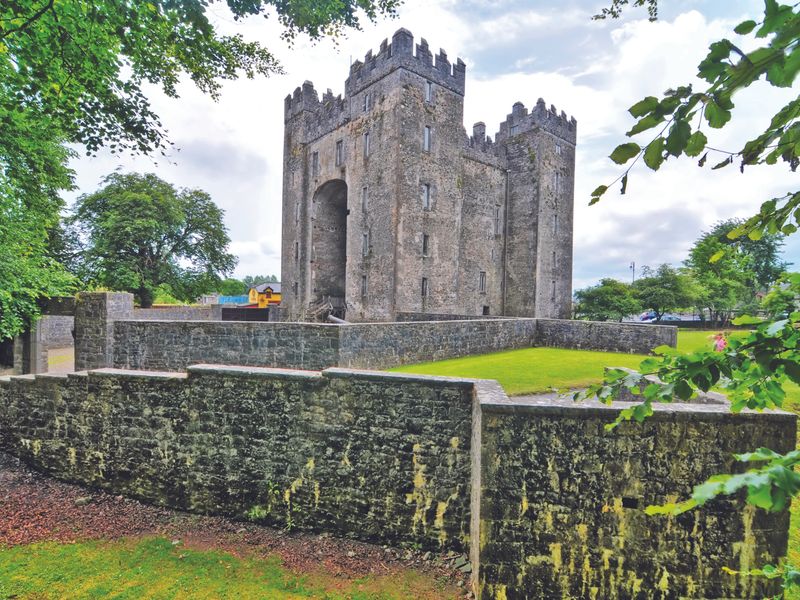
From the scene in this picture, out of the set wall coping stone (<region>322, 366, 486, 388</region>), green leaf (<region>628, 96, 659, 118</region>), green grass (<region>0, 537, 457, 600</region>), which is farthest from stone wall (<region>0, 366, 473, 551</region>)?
green leaf (<region>628, 96, 659, 118</region>)

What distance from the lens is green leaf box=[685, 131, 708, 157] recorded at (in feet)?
4.70

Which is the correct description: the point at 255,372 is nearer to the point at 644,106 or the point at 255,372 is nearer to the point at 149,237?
the point at 644,106

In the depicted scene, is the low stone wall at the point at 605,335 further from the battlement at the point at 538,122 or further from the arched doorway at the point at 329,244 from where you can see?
the battlement at the point at 538,122

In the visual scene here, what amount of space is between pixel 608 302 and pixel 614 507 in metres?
29.6

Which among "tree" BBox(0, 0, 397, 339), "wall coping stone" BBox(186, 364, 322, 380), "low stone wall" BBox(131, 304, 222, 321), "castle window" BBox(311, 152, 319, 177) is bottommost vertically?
"wall coping stone" BBox(186, 364, 322, 380)

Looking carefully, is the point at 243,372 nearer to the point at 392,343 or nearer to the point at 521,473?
the point at 521,473

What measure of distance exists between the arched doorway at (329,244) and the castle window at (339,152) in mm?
1759

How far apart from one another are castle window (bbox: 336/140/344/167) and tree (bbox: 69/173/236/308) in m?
12.5

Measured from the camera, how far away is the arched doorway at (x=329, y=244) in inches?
1074

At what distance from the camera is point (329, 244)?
91.3 ft

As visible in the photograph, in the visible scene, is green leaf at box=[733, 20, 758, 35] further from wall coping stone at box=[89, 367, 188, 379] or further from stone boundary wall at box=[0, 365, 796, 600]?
wall coping stone at box=[89, 367, 188, 379]

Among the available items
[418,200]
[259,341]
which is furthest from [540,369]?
[418,200]

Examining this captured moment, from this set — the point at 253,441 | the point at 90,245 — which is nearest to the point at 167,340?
the point at 253,441

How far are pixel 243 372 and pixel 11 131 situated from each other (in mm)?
7789
